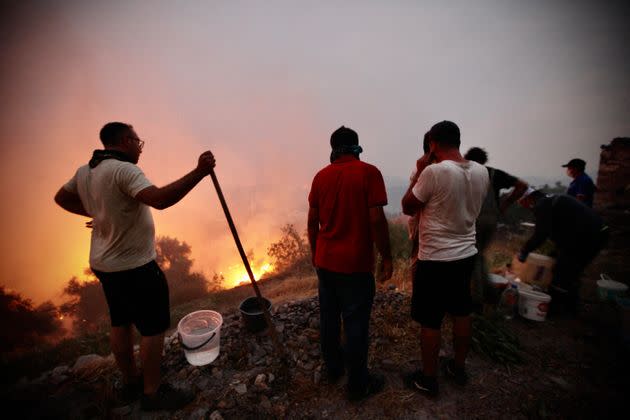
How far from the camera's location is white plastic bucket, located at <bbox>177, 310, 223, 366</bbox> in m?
2.84

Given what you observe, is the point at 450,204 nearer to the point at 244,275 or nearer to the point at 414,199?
the point at 414,199

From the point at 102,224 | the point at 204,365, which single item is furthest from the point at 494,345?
Result: the point at 102,224

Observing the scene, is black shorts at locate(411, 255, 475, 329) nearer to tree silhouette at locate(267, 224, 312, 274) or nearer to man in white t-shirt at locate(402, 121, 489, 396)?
man in white t-shirt at locate(402, 121, 489, 396)

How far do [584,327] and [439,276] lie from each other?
11.4 feet

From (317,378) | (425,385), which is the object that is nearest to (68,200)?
(317,378)

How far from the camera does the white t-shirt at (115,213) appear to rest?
6.67ft

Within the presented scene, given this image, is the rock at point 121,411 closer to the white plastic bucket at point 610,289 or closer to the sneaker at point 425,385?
the sneaker at point 425,385

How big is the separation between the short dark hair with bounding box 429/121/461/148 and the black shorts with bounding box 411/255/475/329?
1.05m

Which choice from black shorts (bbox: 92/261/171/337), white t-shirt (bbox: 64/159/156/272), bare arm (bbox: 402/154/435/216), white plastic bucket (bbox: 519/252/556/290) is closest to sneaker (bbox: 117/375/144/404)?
black shorts (bbox: 92/261/171/337)

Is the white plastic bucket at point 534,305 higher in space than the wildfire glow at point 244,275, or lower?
higher

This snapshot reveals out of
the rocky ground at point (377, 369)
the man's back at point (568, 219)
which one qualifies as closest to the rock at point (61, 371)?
the rocky ground at point (377, 369)

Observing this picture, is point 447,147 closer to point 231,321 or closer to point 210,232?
point 231,321

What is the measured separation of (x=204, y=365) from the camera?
298cm

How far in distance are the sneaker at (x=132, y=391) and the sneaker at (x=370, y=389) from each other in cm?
219
